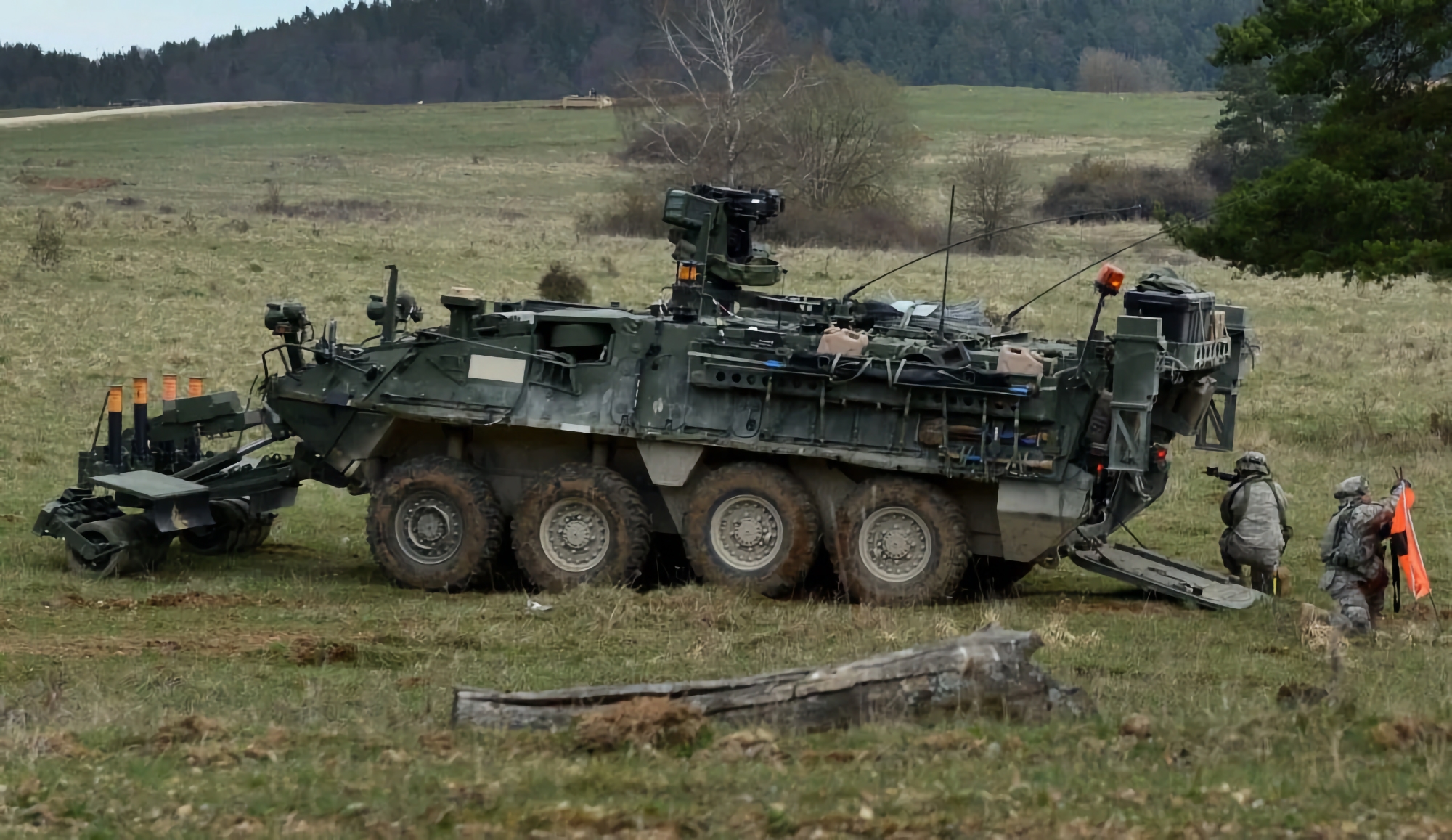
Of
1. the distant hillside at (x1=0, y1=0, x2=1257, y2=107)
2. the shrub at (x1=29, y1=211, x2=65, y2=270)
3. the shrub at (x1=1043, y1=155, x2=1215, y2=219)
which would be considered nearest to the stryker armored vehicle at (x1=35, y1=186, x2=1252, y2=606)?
the shrub at (x1=29, y1=211, x2=65, y2=270)

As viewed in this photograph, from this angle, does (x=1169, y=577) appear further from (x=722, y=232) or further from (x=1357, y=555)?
(x=722, y=232)

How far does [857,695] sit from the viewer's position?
822cm

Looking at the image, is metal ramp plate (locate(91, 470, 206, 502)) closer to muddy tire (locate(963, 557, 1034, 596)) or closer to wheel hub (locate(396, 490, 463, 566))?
wheel hub (locate(396, 490, 463, 566))

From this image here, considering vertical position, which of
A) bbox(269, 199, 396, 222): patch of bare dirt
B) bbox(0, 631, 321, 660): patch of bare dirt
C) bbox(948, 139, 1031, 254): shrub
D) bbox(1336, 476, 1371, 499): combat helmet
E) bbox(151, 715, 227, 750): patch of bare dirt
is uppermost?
bbox(948, 139, 1031, 254): shrub

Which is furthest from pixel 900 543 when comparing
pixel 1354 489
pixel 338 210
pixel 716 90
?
pixel 338 210

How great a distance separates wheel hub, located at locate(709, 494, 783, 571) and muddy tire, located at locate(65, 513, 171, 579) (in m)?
4.50

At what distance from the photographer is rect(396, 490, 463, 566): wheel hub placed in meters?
14.0

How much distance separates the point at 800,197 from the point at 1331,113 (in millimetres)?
26085

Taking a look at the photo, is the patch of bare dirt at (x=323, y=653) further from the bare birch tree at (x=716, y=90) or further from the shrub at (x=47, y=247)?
the bare birch tree at (x=716, y=90)

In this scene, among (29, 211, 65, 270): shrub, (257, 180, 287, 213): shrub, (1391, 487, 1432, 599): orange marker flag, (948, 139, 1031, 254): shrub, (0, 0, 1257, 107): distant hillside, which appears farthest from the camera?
(0, 0, 1257, 107): distant hillside

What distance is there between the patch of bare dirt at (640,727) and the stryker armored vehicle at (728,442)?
17.1ft

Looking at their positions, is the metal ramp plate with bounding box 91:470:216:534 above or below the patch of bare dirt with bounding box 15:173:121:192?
below

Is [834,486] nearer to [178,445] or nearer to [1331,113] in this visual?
[178,445]

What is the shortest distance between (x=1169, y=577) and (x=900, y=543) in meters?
2.11
